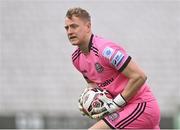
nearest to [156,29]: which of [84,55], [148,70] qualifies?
[148,70]

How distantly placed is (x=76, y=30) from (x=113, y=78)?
52 centimetres

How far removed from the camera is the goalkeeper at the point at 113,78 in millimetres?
5086

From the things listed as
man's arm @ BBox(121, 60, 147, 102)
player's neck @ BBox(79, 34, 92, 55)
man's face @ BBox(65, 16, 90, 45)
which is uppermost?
man's face @ BBox(65, 16, 90, 45)

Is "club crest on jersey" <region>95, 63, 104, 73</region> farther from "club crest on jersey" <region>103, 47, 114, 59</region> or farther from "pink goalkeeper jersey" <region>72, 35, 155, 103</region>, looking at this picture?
"club crest on jersey" <region>103, 47, 114, 59</region>

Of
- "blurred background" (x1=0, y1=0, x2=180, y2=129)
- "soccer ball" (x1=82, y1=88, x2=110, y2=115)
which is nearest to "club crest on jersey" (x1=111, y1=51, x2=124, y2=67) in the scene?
"soccer ball" (x1=82, y1=88, x2=110, y2=115)

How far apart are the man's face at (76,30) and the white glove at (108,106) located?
0.55 m

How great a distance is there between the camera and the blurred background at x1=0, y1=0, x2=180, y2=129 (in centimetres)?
1218

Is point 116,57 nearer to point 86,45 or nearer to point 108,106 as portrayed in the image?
point 86,45

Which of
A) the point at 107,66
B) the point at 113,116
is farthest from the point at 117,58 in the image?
the point at 113,116

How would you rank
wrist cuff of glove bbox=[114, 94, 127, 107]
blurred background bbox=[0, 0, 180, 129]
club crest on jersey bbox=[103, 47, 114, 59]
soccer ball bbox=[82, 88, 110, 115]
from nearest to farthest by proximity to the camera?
1. club crest on jersey bbox=[103, 47, 114, 59]
2. wrist cuff of glove bbox=[114, 94, 127, 107]
3. soccer ball bbox=[82, 88, 110, 115]
4. blurred background bbox=[0, 0, 180, 129]

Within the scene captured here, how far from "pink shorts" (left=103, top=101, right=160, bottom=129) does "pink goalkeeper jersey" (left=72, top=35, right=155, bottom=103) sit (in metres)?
0.07

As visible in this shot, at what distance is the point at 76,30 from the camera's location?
5148 mm

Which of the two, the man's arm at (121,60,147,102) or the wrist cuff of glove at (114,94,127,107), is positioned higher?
the man's arm at (121,60,147,102)

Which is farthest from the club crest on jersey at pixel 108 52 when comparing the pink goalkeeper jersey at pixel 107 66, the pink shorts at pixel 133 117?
the pink shorts at pixel 133 117
